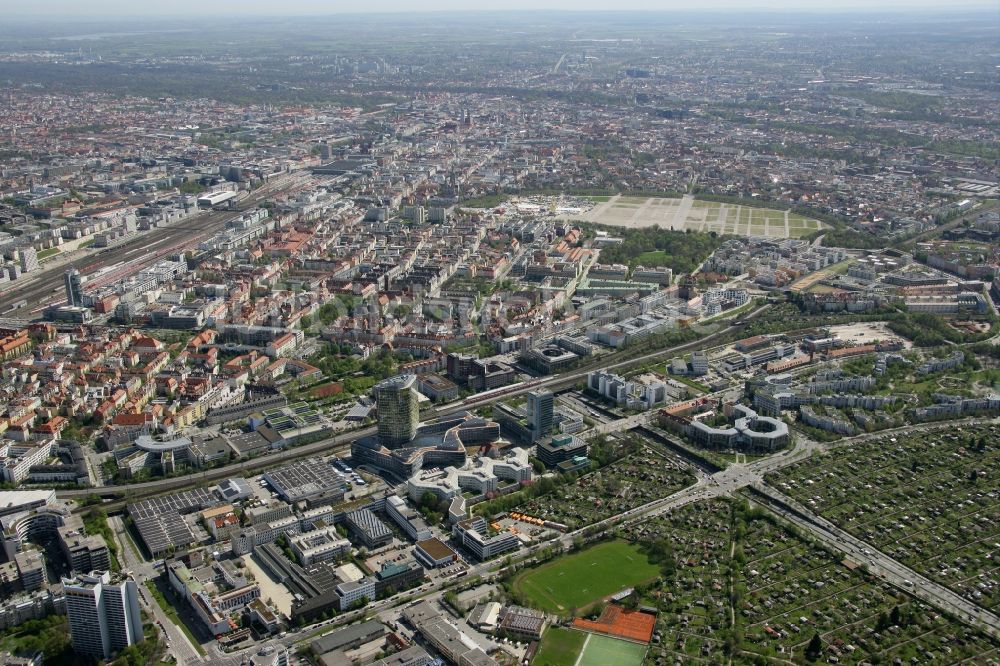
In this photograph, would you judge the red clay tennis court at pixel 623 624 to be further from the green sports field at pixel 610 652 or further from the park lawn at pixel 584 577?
the park lawn at pixel 584 577

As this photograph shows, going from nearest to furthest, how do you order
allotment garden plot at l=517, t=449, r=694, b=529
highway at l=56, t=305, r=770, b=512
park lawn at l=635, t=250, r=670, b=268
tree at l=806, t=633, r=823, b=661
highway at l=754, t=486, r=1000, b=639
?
tree at l=806, t=633, r=823, b=661
highway at l=754, t=486, r=1000, b=639
allotment garden plot at l=517, t=449, r=694, b=529
highway at l=56, t=305, r=770, b=512
park lawn at l=635, t=250, r=670, b=268

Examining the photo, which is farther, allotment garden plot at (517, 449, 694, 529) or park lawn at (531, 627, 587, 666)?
allotment garden plot at (517, 449, 694, 529)

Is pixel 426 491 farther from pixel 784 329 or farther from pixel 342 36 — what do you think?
pixel 342 36

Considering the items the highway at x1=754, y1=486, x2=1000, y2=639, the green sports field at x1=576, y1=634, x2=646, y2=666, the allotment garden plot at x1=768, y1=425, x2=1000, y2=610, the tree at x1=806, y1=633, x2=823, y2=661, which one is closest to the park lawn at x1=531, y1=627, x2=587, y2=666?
the green sports field at x1=576, y1=634, x2=646, y2=666

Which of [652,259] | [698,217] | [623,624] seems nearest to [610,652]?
[623,624]

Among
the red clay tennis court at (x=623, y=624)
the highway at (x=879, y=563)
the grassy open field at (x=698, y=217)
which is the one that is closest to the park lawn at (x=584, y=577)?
the red clay tennis court at (x=623, y=624)

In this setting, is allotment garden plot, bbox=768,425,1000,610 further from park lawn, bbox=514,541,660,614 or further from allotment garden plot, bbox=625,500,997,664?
park lawn, bbox=514,541,660,614
